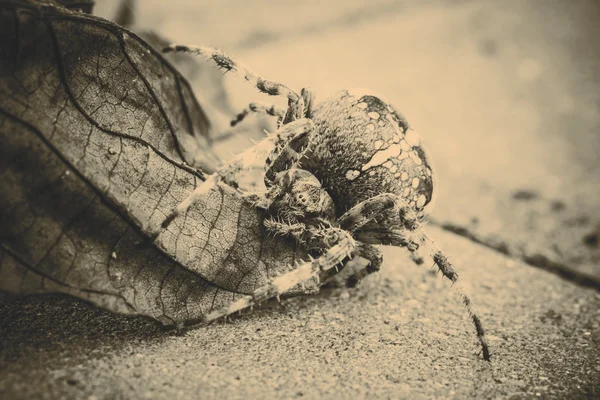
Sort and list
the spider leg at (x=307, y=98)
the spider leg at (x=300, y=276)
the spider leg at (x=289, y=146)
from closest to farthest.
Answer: the spider leg at (x=300, y=276) → the spider leg at (x=289, y=146) → the spider leg at (x=307, y=98)

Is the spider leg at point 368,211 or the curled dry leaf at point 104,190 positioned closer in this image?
the curled dry leaf at point 104,190

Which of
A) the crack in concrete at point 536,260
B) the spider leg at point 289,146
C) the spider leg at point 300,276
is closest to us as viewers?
the spider leg at point 300,276

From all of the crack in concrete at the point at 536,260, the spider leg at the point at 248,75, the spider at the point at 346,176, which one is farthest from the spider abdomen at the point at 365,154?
the crack in concrete at the point at 536,260

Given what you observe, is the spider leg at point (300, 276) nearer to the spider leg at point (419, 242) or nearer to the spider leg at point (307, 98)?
the spider leg at point (419, 242)

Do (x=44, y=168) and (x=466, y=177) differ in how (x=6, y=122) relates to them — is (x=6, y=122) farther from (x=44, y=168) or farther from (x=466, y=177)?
(x=466, y=177)

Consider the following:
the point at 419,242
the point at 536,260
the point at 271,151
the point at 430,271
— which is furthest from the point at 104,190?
the point at 536,260

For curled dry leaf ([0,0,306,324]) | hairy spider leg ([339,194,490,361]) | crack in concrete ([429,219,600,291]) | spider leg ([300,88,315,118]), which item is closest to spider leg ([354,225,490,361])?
hairy spider leg ([339,194,490,361])

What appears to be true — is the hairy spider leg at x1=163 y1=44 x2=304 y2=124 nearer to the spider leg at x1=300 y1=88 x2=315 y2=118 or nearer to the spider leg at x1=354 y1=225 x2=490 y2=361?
the spider leg at x1=300 y1=88 x2=315 y2=118

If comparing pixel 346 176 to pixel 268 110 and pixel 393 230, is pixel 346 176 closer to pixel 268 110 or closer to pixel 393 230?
pixel 393 230
